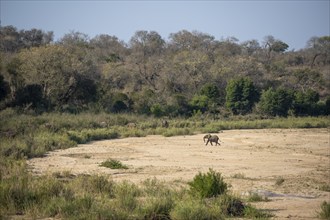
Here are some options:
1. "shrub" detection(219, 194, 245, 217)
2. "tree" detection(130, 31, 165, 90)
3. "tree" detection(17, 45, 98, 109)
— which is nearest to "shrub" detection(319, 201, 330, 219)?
"shrub" detection(219, 194, 245, 217)

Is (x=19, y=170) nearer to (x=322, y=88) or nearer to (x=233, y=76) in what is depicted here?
(x=233, y=76)

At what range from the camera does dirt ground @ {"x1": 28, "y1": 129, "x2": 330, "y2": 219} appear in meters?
15.9

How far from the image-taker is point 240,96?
2234 inches

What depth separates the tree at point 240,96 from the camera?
2207 inches

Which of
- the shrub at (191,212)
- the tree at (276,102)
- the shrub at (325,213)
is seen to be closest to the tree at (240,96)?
the tree at (276,102)

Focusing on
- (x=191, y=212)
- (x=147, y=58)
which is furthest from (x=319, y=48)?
(x=191, y=212)

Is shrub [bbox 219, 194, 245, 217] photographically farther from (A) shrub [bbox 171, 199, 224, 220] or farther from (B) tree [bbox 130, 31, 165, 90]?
(B) tree [bbox 130, 31, 165, 90]

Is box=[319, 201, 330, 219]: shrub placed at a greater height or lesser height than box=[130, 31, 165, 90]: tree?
lesser

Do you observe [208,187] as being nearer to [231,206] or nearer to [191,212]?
[231,206]

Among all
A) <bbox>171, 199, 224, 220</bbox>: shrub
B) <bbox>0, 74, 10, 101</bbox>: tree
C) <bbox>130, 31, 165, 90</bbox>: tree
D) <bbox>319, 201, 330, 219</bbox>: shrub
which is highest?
<bbox>130, 31, 165, 90</bbox>: tree

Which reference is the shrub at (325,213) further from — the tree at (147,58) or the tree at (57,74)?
the tree at (147,58)

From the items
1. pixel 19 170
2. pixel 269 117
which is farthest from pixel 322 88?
pixel 19 170

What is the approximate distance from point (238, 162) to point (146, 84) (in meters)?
42.0

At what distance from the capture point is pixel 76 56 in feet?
173
